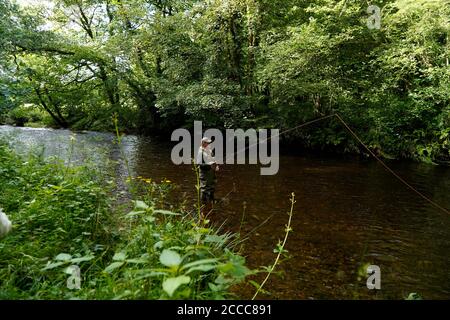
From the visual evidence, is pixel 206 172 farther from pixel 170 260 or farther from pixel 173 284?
pixel 173 284

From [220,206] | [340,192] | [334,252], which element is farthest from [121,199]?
[340,192]

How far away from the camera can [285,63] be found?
1652cm

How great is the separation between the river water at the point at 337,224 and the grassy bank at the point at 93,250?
1229 mm

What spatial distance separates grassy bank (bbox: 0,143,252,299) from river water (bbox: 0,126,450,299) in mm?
1229

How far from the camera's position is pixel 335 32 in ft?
55.7

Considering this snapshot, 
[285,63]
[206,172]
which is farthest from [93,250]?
[285,63]

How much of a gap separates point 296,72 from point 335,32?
112 inches

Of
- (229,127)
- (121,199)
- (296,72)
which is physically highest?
(296,72)

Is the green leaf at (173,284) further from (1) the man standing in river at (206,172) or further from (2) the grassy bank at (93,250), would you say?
(1) the man standing in river at (206,172)

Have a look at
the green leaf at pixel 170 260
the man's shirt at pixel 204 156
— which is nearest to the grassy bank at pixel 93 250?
the green leaf at pixel 170 260

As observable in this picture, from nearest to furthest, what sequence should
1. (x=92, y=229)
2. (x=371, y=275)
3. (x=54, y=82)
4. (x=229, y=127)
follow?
(x=92, y=229) → (x=371, y=275) → (x=229, y=127) → (x=54, y=82)

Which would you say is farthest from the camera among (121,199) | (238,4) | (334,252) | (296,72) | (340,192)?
(238,4)

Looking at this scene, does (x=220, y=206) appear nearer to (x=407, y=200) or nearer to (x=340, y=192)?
(x=340, y=192)

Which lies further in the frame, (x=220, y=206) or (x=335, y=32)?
(x=335, y=32)
